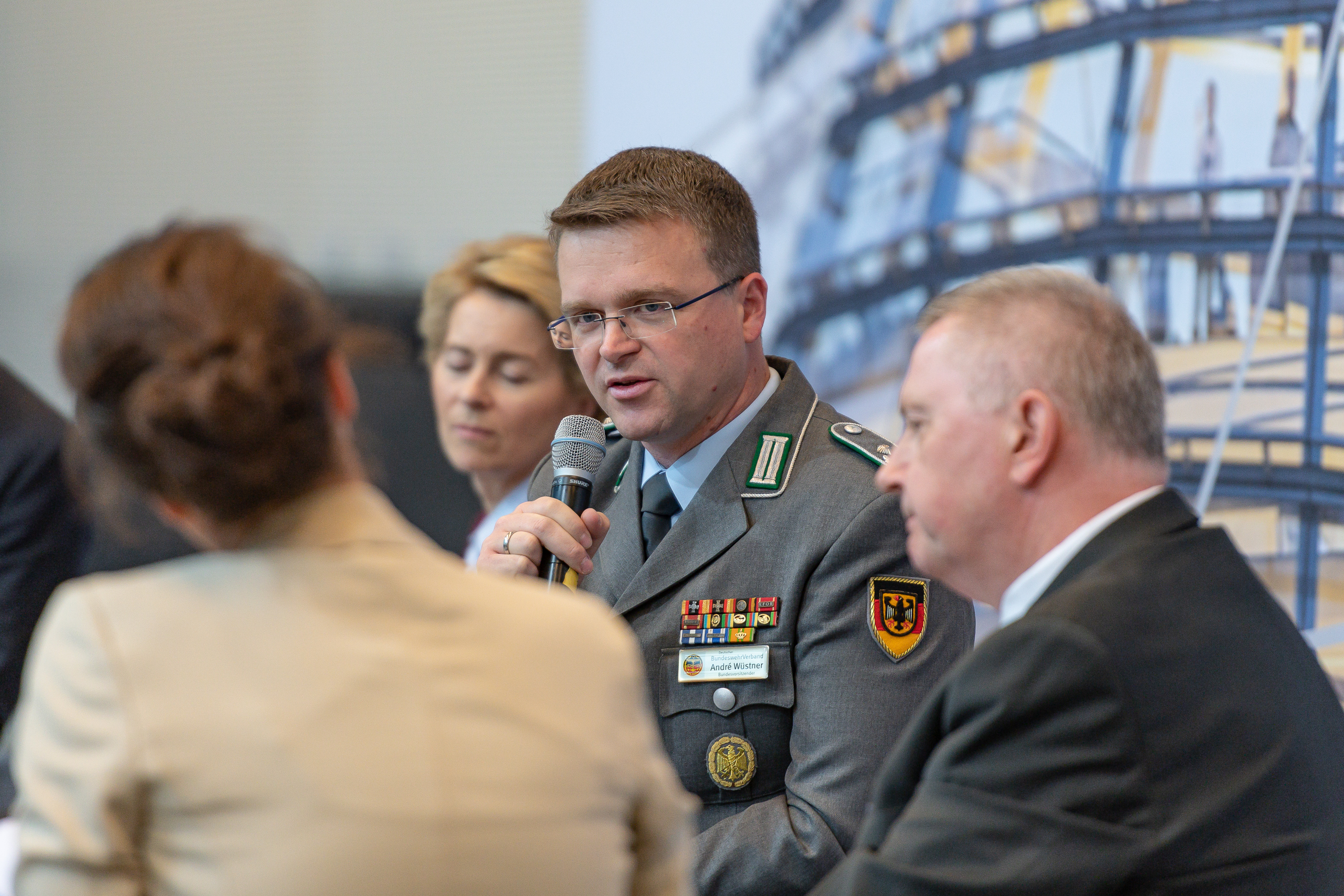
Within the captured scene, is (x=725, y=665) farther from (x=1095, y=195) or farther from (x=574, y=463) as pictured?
(x=1095, y=195)

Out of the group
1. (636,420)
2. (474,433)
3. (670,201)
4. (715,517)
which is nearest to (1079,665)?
(715,517)

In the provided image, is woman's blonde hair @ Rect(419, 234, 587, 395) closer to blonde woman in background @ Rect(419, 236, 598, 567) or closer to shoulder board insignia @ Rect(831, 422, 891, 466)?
blonde woman in background @ Rect(419, 236, 598, 567)

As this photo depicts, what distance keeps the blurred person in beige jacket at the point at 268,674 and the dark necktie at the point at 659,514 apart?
923mm

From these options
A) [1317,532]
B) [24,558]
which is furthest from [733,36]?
[24,558]

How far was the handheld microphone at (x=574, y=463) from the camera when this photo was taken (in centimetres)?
172

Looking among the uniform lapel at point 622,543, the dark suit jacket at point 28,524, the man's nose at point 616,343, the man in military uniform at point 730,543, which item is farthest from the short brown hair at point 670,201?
the dark suit jacket at point 28,524

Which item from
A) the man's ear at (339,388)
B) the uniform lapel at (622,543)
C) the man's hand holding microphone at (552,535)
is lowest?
the uniform lapel at (622,543)

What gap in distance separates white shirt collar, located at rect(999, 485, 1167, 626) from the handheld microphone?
639 mm

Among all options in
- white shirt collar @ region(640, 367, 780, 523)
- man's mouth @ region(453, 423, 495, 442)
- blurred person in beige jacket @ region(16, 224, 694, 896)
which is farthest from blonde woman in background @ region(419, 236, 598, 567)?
blurred person in beige jacket @ region(16, 224, 694, 896)

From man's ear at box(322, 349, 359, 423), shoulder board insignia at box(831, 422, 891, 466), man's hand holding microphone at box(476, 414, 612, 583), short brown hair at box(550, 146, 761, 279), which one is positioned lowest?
man's hand holding microphone at box(476, 414, 612, 583)

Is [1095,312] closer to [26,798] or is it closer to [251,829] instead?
[251,829]

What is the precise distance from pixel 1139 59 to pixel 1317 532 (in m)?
1.17

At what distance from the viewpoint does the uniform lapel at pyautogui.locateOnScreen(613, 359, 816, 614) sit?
5.98ft

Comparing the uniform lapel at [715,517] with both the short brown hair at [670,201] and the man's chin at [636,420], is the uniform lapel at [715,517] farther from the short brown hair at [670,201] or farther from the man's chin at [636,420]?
the short brown hair at [670,201]
